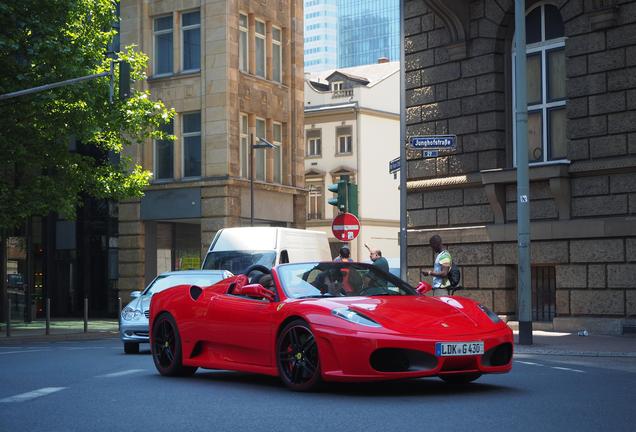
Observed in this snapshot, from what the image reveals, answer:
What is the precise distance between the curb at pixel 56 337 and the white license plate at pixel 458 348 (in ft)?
58.8

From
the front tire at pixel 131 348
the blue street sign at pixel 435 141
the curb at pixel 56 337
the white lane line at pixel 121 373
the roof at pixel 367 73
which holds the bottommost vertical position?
the curb at pixel 56 337

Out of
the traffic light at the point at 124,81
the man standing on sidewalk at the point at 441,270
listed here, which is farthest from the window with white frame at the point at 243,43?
the man standing on sidewalk at the point at 441,270

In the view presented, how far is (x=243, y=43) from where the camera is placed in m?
42.5

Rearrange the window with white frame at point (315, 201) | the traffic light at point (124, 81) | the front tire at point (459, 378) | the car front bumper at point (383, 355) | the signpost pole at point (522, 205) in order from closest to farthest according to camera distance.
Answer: the car front bumper at point (383, 355)
the front tire at point (459, 378)
the signpost pole at point (522, 205)
the traffic light at point (124, 81)
the window with white frame at point (315, 201)

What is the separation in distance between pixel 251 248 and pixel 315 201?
45448mm

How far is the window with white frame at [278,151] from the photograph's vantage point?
1747 inches

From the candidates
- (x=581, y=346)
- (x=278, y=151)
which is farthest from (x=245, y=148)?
(x=581, y=346)

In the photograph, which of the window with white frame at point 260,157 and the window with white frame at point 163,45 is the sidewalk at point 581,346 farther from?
the window with white frame at point 163,45

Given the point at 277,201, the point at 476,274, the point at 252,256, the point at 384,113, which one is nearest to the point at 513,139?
the point at 476,274

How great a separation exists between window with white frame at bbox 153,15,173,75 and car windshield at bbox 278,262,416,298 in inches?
1250

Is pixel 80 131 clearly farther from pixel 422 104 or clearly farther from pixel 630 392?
pixel 630 392

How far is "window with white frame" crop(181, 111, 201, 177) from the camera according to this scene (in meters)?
41.3

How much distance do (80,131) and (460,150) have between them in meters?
11.2

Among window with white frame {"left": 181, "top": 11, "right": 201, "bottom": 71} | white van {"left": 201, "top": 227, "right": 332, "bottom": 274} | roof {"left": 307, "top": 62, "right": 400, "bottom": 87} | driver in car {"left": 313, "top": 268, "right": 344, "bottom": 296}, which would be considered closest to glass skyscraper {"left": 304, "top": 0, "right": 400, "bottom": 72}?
roof {"left": 307, "top": 62, "right": 400, "bottom": 87}
